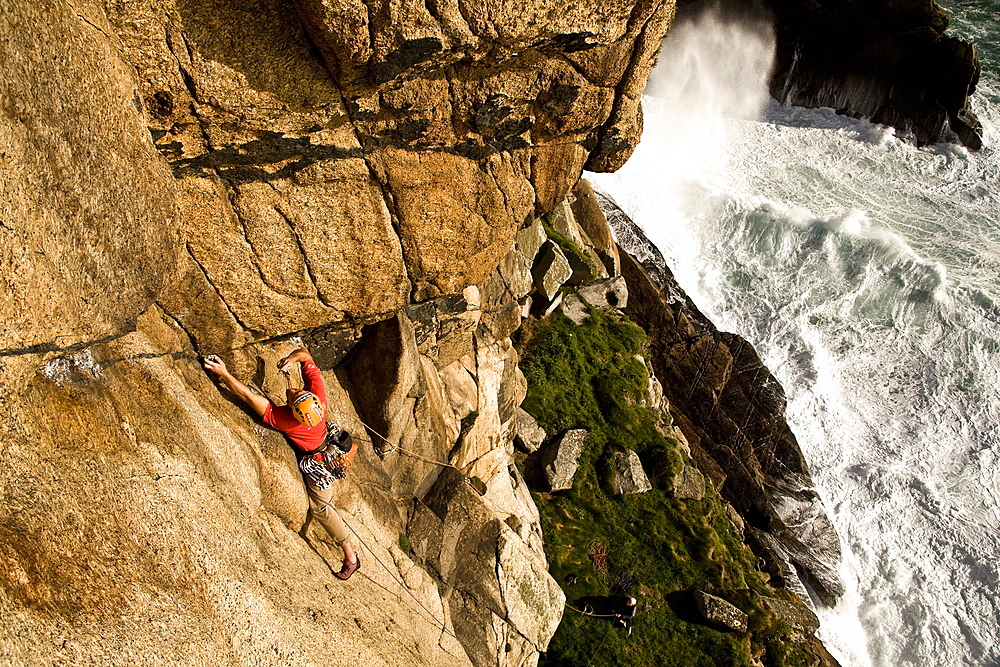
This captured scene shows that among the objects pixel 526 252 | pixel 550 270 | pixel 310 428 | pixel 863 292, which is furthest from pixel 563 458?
pixel 863 292

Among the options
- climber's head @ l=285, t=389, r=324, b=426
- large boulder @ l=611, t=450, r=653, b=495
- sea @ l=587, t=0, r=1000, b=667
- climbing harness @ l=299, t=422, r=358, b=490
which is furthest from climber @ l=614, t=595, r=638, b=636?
climber's head @ l=285, t=389, r=324, b=426

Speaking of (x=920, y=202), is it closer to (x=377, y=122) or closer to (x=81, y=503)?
(x=377, y=122)

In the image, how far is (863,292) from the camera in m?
24.0

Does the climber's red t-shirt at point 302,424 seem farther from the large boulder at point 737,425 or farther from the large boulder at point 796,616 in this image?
the large boulder at point 737,425

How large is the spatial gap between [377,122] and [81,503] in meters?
4.60

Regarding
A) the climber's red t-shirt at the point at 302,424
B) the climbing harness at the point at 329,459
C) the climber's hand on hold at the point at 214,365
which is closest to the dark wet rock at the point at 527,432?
the climbing harness at the point at 329,459

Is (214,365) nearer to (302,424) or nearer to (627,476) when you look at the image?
(302,424)

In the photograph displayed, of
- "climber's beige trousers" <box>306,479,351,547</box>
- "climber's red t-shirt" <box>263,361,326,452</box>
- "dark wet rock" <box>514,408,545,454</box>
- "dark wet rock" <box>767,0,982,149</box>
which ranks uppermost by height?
"dark wet rock" <box>767,0,982,149</box>

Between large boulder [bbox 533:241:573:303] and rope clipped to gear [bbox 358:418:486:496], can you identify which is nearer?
rope clipped to gear [bbox 358:418:486:496]

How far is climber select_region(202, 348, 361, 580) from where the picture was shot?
748 cm

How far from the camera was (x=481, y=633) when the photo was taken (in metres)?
10.0

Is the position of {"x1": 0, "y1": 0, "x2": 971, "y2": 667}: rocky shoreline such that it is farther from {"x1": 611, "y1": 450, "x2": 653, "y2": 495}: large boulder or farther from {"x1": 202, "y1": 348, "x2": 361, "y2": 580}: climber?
{"x1": 611, "y1": 450, "x2": 653, "y2": 495}: large boulder

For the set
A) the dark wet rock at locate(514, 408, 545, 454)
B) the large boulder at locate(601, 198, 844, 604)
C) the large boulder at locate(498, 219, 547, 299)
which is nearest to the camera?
the dark wet rock at locate(514, 408, 545, 454)

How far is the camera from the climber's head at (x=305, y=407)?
751 cm
